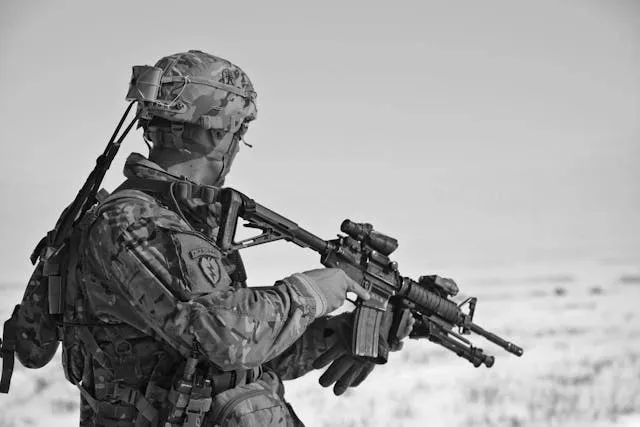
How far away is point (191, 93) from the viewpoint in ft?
15.9

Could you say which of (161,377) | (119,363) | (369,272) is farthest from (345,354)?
(119,363)

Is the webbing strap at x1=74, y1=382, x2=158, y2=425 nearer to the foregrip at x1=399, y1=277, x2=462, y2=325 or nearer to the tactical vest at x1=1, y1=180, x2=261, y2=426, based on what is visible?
the tactical vest at x1=1, y1=180, x2=261, y2=426

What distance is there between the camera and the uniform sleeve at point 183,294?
420 cm

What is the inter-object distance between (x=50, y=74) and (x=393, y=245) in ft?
196

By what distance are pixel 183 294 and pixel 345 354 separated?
163 cm

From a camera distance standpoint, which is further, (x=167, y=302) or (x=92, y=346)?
(x=92, y=346)

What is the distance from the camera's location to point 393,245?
5.50m

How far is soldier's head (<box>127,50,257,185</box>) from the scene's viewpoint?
4816 millimetres

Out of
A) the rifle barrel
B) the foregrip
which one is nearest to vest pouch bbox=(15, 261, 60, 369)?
the foregrip

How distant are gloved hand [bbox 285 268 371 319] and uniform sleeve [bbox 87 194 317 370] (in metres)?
0.08

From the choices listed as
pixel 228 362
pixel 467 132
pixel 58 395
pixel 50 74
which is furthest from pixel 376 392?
pixel 467 132

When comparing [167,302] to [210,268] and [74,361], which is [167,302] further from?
[74,361]

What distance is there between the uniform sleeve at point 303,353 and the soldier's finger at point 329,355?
2 cm

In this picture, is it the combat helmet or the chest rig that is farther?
the combat helmet
